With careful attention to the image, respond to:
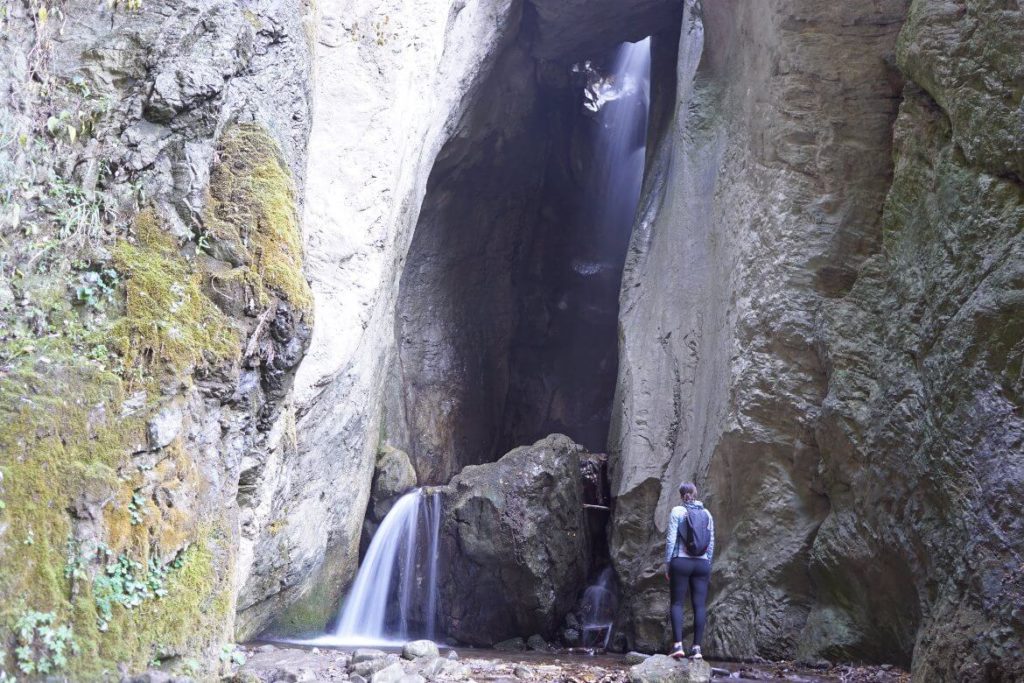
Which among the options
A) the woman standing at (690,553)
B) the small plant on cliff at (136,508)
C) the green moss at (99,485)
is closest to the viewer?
the green moss at (99,485)

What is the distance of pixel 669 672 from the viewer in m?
6.37

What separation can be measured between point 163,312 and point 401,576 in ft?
24.8

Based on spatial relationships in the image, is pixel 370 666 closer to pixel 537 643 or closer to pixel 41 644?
pixel 41 644

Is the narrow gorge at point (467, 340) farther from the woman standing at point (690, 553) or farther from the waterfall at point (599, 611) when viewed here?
the woman standing at point (690, 553)

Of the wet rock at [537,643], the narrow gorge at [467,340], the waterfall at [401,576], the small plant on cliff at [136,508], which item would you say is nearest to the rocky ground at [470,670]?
the narrow gorge at [467,340]

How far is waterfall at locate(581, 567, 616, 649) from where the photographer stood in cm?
1197

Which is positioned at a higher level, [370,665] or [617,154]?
[617,154]

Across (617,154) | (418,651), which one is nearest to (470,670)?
(418,651)

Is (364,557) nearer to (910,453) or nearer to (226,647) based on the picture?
(226,647)

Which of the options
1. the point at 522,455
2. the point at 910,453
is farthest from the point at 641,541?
the point at 910,453

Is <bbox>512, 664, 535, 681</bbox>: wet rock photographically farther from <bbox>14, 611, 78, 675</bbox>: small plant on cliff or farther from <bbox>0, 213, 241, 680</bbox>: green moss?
<bbox>14, 611, 78, 675</bbox>: small plant on cliff

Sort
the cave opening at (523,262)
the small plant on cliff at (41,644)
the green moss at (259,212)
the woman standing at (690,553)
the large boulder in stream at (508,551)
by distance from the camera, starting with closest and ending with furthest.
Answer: the small plant on cliff at (41,644)
the green moss at (259,212)
the woman standing at (690,553)
the large boulder in stream at (508,551)
the cave opening at (523,262)

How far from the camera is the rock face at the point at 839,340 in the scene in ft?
19.8

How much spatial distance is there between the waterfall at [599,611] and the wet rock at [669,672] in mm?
5491
